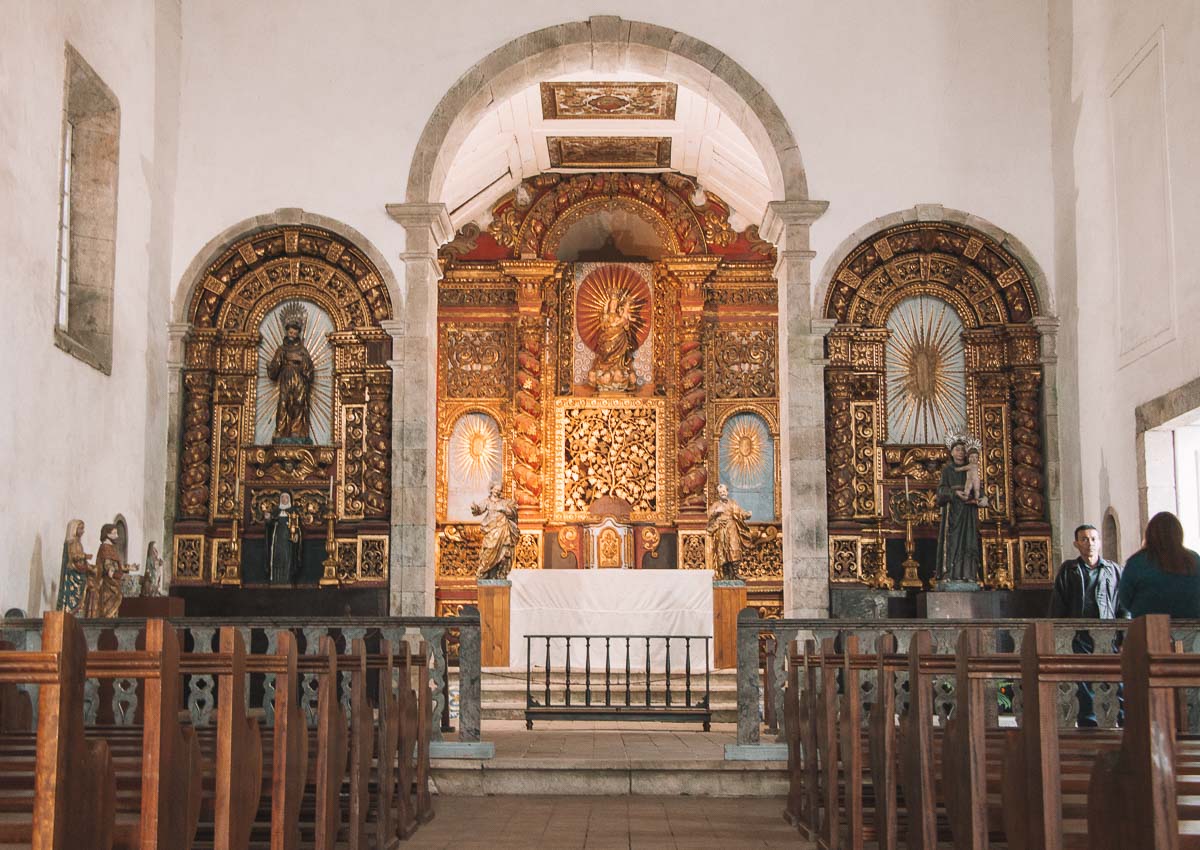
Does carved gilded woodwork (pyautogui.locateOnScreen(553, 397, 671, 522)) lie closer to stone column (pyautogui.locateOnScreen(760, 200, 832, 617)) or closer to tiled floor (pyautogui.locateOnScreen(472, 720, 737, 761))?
stone column (pyautogui.locateOnScreen(760, 200, 832, 617))

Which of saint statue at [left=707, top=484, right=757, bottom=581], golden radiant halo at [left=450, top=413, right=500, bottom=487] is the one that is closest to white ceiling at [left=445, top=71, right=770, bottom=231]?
golden radiant halo at [left=450, top=413, right=500, bottom=487]

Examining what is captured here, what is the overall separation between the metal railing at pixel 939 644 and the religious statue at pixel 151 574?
533 centimetres

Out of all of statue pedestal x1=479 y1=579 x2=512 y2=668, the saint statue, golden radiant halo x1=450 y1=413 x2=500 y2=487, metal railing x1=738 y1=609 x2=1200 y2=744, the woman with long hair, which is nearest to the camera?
metal railing x1=738 y1=609 x2=1200 y2=744

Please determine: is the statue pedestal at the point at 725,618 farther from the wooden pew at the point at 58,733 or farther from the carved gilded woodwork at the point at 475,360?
the wooden pew at the point at 58,733

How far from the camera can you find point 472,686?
9.35m

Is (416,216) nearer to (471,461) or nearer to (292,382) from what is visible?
(292,382)

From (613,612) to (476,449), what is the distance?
4.94 metres

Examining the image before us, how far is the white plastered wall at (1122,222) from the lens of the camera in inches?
419

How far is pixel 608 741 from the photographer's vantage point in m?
10.6

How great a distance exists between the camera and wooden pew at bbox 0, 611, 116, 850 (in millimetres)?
3572

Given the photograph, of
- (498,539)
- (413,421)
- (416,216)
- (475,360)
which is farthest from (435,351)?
(475,360)

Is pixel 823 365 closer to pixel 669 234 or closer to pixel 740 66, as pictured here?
pixel 740 66

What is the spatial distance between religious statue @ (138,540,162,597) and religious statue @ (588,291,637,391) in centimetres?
746

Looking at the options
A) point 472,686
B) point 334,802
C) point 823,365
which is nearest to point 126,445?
point 472,686
